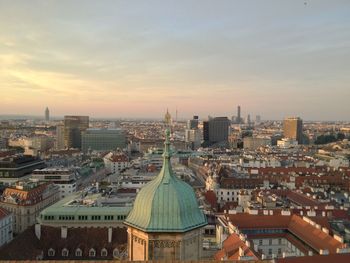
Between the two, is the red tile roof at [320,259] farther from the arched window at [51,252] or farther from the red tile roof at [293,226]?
the arched window at [51,252]

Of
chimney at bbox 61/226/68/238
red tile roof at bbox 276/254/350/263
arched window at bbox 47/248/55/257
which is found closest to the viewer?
red tile roof at bbox 276/254/350/263

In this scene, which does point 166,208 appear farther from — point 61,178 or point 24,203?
point 61,178

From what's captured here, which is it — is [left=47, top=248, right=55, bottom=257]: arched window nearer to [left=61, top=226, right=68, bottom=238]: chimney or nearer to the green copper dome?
[left=61, top=226, right=68, bottom=238]: chimney

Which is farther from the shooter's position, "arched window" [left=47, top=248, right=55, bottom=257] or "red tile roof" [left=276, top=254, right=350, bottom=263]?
"arched window" [left=47, top=248, right=55, bottom=257]

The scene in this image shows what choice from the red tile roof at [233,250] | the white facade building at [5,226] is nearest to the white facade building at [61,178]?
the white facade building at [5,226]

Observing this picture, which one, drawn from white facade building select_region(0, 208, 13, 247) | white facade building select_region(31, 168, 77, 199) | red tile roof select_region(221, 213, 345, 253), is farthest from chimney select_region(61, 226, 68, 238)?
white facade building select_region(31, 168, 77, 199)

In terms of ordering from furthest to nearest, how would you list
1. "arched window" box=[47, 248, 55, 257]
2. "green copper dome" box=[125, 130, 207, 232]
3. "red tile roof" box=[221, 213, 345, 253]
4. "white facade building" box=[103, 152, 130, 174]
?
"white facade building" box=[103, 152, 130, 174], "arched window" box=[47, 248, 55, 257], "red tile roof" box=[221, 213, 345, 253], "green copper dome" box=[125, 130, 207, 232]
